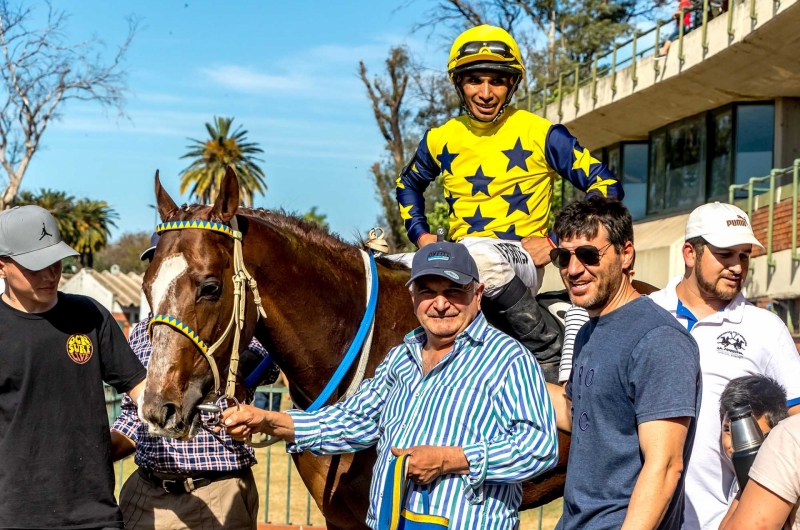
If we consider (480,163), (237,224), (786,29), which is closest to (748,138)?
(786,29)

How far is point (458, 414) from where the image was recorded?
3014mm

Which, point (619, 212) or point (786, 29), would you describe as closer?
point (619, 212)

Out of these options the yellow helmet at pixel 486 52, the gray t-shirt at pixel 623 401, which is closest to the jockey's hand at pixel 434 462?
the gray t-shirt at pixel 623 401

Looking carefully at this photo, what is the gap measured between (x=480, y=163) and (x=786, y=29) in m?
12.5

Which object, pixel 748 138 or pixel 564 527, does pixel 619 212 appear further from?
pixel 748 138

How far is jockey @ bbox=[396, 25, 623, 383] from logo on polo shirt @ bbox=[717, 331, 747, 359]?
3.24 feet

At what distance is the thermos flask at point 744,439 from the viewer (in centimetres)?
282

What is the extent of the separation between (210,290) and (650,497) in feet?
6.21

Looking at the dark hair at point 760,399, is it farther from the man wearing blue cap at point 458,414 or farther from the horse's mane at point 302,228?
the horse's mane at point 302,228

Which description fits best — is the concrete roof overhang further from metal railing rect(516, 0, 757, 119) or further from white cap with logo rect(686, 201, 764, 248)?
white cap with logo rect(686, 201, 764, 248)

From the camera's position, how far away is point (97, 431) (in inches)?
153

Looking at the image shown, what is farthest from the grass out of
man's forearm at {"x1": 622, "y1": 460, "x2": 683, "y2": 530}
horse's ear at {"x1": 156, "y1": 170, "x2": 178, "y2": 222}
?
man's forearm at {"x1": 622, "y1": 460, "x2": 683, "y2": 530}

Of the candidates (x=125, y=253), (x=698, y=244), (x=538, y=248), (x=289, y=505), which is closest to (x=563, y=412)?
(x=698, y=244)

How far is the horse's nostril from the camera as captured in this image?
11.2 feet
